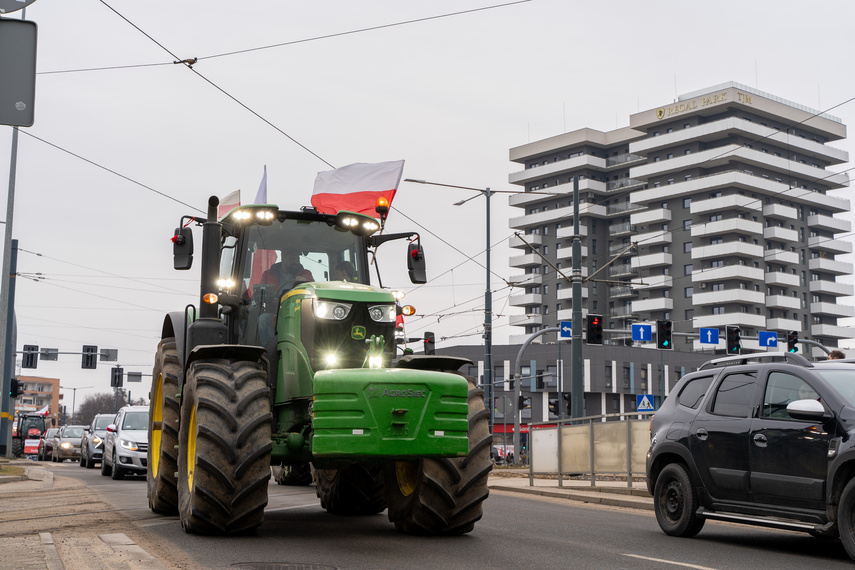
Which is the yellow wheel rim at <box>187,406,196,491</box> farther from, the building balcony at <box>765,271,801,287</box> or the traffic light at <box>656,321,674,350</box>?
the building balcony at <box>765,271,801,287</box>

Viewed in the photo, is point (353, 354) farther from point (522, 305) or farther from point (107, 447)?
point (522, 305)

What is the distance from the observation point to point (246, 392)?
947cm

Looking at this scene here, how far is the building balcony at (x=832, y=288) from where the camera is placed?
110812 millimetres

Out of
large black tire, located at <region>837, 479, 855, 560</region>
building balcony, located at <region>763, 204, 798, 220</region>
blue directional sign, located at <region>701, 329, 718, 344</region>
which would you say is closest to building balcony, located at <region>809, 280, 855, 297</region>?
building balcony, located at <region>763, 204, 798, 220</region>

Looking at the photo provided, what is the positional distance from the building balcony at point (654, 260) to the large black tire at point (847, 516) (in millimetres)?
101792

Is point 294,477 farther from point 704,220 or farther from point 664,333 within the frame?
point 704,220

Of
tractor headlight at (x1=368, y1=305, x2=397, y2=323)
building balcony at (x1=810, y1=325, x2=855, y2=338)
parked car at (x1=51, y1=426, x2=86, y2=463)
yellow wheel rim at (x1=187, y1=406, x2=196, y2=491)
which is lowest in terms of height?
parked car at (x1=51, y1=426, x2=86, y2=463)

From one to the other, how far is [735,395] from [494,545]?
127 inches

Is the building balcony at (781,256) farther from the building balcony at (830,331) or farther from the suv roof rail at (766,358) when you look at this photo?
the suv roof rail at (766,358)

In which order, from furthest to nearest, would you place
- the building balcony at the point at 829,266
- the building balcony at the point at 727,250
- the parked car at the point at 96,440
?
the building balcony at the point at 829,266, the building balcony at the point at 727,250, the parked car at the point at 96,440

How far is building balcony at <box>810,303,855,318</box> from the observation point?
111 meters

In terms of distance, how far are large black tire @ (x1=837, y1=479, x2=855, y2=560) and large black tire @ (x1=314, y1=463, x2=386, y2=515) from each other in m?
5.21

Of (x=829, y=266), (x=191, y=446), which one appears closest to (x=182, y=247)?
(x=191, y=446)

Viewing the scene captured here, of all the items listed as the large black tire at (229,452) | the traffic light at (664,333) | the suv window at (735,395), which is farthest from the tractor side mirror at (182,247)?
the traffic light at (664,333)
